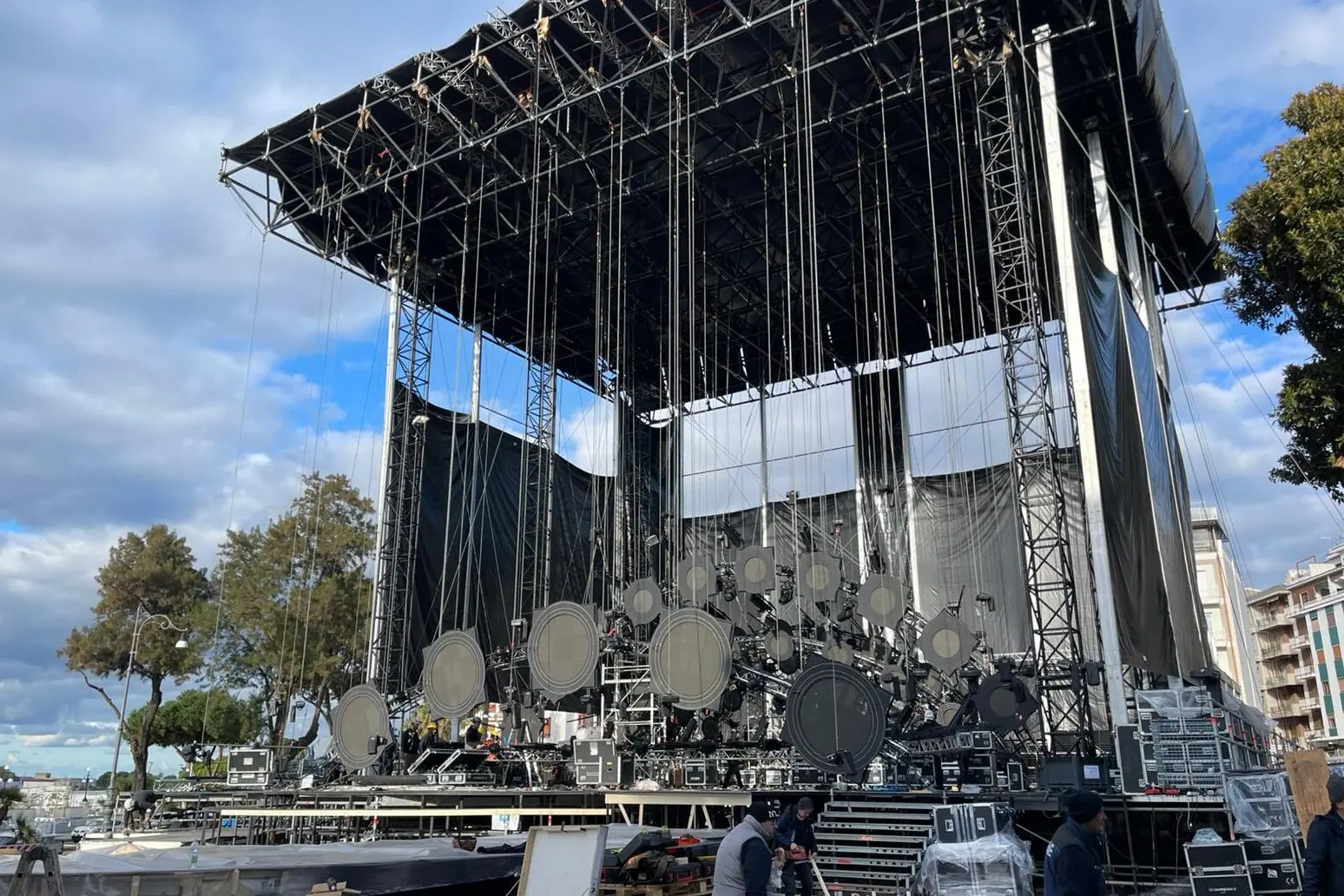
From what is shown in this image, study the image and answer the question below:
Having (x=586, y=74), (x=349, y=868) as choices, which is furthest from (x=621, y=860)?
(x=586, y=74)

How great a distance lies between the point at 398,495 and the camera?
81.4 ft

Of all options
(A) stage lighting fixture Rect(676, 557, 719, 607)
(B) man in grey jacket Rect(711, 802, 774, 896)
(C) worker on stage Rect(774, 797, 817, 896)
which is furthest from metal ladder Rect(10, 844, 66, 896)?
(A) stage lighting fixture Rect(676, 557, 719, 607)

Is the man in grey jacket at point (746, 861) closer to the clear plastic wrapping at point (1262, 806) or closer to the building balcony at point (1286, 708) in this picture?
the clear plastic wrapping at point (1262, 806)

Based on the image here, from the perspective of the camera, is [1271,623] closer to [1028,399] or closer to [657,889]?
[1028,399]

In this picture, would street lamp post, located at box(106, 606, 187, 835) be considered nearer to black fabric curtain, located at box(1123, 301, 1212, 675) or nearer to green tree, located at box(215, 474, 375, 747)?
green tree, located at box(215, 474, 375, 747)

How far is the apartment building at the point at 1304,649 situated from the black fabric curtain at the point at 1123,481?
3583 cm

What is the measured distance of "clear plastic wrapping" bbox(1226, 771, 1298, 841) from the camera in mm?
10250

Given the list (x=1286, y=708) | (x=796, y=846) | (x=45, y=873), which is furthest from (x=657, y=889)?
(x=1286, y=708)

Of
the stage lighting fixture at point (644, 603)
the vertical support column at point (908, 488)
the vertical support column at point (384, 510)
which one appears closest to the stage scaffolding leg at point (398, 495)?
the vertical support column at point (384, 510)

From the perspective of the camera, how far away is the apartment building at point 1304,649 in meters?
48.3

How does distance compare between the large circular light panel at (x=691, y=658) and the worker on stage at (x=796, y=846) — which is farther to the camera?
the large circular light panel at (x=691, y=658)

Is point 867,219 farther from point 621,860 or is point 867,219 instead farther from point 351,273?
point 621,860

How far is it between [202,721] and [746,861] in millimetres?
34883

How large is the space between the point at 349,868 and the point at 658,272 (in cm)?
2260
